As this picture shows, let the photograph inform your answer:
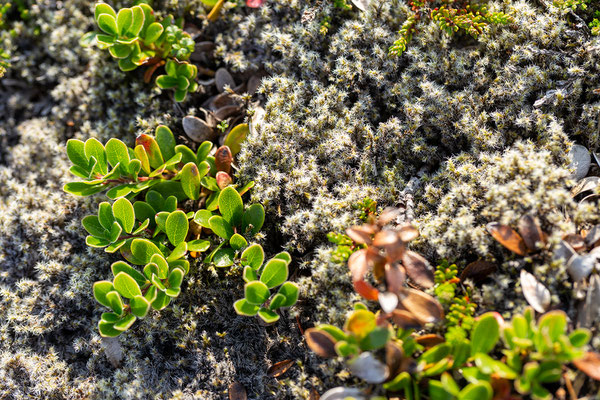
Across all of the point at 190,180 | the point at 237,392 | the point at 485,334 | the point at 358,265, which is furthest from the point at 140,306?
the point at 485,334

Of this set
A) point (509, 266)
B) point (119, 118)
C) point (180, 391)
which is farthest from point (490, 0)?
point (180, 391)

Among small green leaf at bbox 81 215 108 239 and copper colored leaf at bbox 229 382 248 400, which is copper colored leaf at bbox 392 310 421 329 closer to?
copper colored leaf at bbox 229 382 248 400

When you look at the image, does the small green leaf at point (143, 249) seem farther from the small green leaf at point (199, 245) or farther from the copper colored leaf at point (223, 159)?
the copper colored leaf at point (223, 159)

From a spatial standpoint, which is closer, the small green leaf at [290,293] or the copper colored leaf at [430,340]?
the copper colored leaf at [430,340]

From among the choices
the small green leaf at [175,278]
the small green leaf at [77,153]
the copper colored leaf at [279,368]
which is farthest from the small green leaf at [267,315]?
the small green leaf at [77,153]

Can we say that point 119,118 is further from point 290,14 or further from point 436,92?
point 436,92

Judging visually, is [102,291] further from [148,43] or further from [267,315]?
[148,43]
